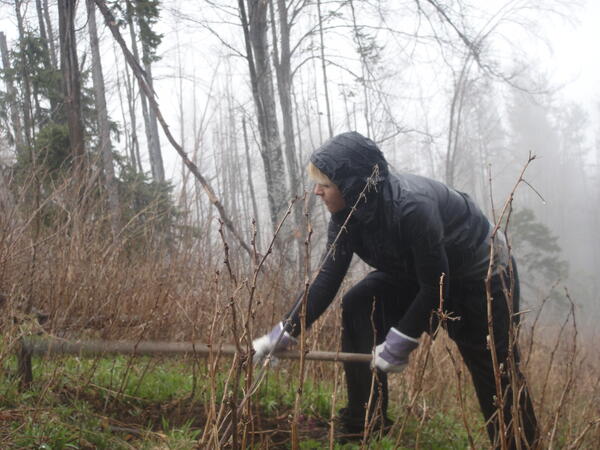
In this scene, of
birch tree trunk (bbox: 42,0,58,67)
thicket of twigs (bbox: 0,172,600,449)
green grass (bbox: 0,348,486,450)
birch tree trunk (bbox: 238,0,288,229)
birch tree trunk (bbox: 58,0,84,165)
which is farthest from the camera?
birch tree trunk (bbox: 42,0,58,67)

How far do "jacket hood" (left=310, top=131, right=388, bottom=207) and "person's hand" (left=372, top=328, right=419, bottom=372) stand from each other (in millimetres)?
702

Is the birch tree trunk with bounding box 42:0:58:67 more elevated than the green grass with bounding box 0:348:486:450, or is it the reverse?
the birch tree trunk with bounding box 42:0:58:67

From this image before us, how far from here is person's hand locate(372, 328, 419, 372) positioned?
94.4 inches

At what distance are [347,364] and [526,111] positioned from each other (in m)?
55.5

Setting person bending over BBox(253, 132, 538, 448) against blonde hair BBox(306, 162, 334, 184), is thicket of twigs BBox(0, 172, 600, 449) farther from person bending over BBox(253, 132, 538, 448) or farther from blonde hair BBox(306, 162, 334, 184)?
blonde hair BBox(306, 162, 334, 184)

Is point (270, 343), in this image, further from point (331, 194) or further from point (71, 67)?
point (71, 67)

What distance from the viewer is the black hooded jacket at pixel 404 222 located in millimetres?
2260

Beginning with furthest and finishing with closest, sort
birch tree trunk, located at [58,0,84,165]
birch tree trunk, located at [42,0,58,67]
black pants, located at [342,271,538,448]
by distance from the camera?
birch tree trunk, located at [42,0,58,67] → birch tree trunk, located at [58,0,84,165] → black pants, located at [342,271,538,448]

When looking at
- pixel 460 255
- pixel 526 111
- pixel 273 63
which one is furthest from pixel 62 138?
pixel 526 111

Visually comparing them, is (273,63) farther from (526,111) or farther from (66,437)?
(526,111)

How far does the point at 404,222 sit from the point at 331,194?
1.16ft

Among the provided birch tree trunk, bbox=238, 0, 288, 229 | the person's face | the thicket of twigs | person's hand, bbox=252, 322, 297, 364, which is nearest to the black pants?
the thicket of twigs

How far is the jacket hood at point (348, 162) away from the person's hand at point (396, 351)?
27.6 inches

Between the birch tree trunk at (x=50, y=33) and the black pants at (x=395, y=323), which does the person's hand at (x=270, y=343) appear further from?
the birch tree trunk at (x=50, y=33)
